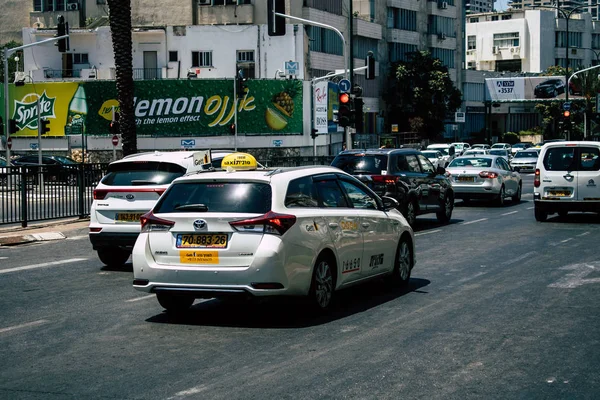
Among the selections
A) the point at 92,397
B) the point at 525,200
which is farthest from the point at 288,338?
the point at 525,200

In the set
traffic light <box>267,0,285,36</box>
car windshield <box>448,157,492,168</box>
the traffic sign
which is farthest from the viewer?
the traffic sign

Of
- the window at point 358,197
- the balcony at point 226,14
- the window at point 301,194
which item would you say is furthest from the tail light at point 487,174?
the balcony at point 226,14

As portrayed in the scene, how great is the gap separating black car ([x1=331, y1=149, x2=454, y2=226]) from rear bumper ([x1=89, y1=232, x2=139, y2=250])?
278 inches

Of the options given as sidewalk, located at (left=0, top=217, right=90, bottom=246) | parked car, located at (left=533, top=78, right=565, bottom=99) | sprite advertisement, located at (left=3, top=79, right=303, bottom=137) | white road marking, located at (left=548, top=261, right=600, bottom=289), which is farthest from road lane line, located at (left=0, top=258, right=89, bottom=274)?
parked car, located at (left=533, top=78, right=565, bottom=99)

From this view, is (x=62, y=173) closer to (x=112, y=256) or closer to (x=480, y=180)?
(x=112, y=256)

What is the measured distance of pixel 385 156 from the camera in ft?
70.0

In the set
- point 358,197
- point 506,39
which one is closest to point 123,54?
point 358,197

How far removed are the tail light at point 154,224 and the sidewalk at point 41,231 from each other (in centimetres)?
977

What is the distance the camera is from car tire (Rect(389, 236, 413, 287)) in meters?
12.7

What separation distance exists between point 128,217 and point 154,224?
474 centimetres

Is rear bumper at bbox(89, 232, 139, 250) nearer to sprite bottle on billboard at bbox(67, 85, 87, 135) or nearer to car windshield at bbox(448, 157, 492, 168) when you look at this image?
car windshield at bbox(448, 157, 492, 168)

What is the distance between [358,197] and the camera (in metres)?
11.9

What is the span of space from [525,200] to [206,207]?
24.0 m

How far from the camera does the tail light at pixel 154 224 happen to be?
10.4 metres
